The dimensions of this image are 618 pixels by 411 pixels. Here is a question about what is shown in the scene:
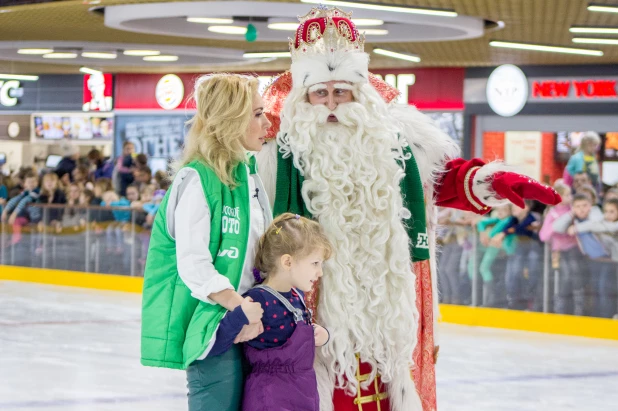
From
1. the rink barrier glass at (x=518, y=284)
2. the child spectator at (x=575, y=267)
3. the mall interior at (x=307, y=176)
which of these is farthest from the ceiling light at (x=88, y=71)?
the child spectator at (x=575, y=267)

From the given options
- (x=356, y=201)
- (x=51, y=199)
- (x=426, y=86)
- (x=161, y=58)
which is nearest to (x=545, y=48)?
(x=426, y=86)

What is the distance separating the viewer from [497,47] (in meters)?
12.3

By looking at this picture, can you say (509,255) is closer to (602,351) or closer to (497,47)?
(602,351)

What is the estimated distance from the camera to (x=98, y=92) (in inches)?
555

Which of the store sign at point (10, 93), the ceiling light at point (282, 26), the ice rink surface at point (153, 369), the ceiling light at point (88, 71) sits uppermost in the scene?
the ceiling light at point (282, 26)

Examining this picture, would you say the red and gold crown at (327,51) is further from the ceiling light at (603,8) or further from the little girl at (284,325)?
the ceiling light at (603,8)

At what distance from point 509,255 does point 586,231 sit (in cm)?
64

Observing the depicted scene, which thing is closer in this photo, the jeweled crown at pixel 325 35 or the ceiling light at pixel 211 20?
the jeweled crown at pixel 325 35

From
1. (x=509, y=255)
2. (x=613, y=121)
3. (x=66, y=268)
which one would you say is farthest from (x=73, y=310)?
(x=613, y=121)

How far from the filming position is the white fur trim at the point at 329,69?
3064 millimetres

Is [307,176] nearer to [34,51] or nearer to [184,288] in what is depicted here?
[184,288]

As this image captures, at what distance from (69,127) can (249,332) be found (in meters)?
9.73

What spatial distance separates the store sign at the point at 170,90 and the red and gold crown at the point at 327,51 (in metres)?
13.5

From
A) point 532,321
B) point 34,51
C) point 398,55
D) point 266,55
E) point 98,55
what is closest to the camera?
point 532,321
